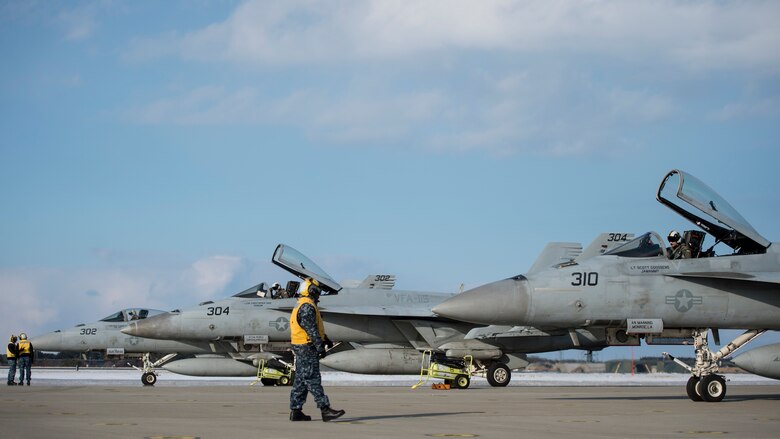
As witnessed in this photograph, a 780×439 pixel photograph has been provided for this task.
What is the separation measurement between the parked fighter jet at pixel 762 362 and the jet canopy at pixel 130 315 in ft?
65.6

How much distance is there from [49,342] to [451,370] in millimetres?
14242

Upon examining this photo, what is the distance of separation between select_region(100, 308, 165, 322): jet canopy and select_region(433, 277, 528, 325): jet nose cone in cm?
1798

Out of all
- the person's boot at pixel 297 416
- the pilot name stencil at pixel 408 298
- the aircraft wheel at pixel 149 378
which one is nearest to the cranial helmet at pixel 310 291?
the person's boot at pixel 297 416

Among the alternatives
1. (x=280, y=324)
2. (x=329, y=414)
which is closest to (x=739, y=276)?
A: (x=329, y=414)

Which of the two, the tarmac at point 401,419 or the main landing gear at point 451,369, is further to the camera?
the main landing gear at point 451,369

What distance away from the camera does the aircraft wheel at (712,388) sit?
13.7 m

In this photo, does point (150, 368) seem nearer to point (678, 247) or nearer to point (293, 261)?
point (293, 261)

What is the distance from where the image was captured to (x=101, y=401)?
47.0 feet

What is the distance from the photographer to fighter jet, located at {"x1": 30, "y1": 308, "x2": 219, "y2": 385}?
91.5ft

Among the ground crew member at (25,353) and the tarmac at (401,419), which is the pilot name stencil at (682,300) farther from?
the ground crew member at (25,353)

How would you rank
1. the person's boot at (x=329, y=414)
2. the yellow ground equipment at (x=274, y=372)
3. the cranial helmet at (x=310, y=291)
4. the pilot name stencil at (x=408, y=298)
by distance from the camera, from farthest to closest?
the pilot name stencil at (x=408, y=298), the yellow ground equipment at (x=274, y=372), the cranial helmet at (x=310, y=291), the person's boot at (x=329, y=414)

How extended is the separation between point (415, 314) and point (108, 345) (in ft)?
34.8

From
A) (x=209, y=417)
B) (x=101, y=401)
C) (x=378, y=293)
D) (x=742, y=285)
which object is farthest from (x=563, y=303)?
(x=378, y=293)

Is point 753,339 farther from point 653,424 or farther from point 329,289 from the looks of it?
point 329,289
